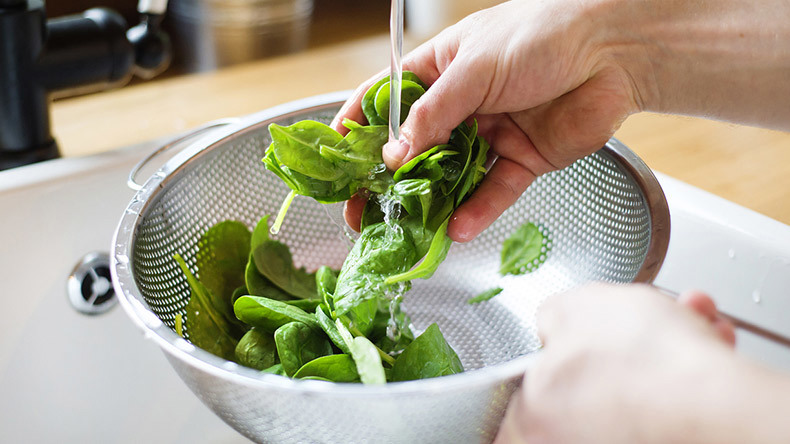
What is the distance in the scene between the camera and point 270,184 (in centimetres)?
75

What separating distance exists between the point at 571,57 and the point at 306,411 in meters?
0.33

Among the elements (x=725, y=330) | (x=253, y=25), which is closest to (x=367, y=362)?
(x=725, y=330)

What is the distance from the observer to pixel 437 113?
540 mm

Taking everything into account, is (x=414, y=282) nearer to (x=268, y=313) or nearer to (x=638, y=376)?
(x=268, y=313)

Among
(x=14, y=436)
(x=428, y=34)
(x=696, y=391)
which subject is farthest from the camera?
(x=428, y=34)

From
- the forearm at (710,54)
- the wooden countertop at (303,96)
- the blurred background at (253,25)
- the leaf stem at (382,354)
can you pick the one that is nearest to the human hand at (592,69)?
the forearm at (710,54)

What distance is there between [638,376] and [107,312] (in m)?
0.58

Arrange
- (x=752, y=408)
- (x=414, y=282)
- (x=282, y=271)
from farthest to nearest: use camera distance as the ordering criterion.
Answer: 1. (x=414, y=282)
2. (x=282, y=271)
3. (x=752, y=408)

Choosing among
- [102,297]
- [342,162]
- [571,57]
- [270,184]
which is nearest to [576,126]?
[571,57]

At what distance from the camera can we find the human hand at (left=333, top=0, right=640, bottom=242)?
1.80 feet

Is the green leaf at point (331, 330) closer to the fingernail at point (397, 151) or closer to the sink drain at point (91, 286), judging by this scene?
the fingernail at point (397, 151)

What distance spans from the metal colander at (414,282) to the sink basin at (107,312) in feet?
0.32

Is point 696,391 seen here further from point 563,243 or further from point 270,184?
point 270,184

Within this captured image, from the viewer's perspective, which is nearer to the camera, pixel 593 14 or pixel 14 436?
pixel 593 14
